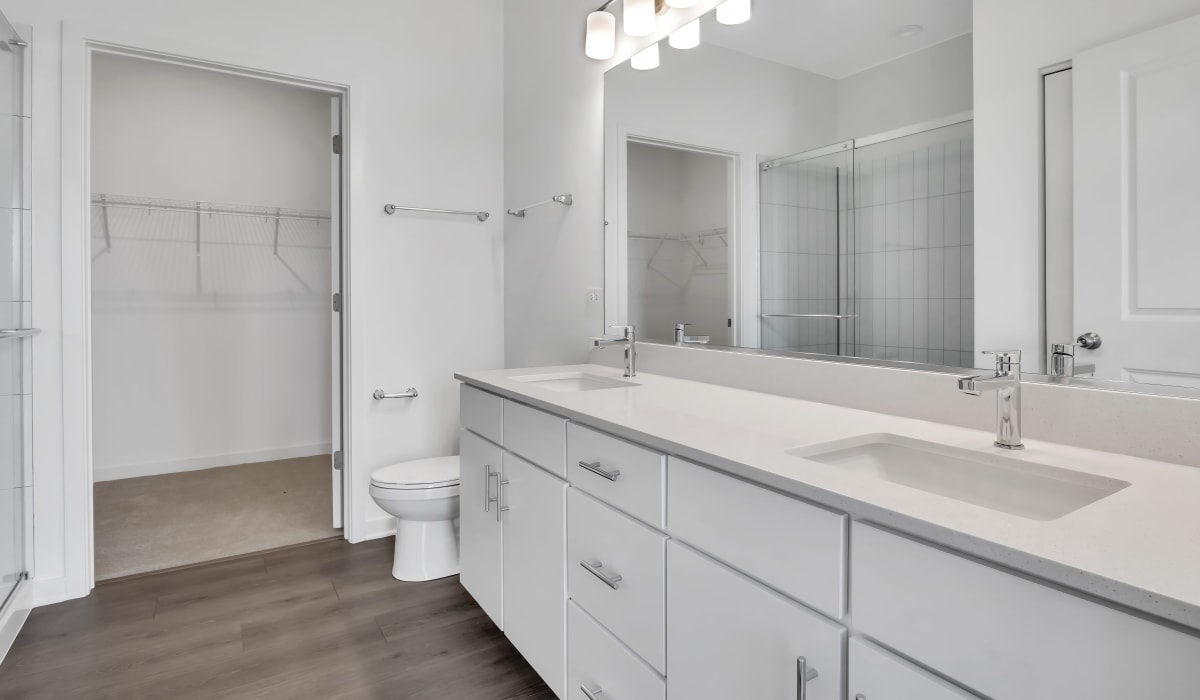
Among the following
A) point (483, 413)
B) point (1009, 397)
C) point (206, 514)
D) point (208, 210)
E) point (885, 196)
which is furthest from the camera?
point (208, 210)

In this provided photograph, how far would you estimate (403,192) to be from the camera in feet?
9.68

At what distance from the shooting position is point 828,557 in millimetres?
840

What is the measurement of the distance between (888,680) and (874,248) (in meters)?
0.99

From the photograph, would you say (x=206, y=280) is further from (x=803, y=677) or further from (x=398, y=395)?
(x=803, y=677)

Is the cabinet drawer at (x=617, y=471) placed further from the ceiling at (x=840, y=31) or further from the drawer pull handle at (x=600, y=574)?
the ceiling at (x=840, y=31)

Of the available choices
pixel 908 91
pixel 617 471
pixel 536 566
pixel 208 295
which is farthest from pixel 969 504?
pixel 208 295

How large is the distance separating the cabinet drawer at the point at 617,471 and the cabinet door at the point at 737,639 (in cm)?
10

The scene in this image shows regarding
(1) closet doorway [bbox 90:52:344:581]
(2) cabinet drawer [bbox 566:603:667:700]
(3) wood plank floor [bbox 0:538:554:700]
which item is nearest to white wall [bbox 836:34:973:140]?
(2) cabinet drawer [bbox 566:603:667:700]

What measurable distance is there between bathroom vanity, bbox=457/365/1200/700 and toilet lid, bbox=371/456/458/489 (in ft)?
2.47

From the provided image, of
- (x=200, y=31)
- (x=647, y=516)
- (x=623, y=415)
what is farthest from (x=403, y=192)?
(x=647, y=516)

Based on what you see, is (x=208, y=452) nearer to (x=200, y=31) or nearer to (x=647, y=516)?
(x=200, y=31)

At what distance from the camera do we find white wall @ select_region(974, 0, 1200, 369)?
113 centimetres

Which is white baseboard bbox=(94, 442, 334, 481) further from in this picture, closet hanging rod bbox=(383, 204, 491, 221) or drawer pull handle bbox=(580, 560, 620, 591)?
drawer pull handle bbox=(580, 560, 620, 591)

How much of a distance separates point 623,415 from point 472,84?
2.34m
